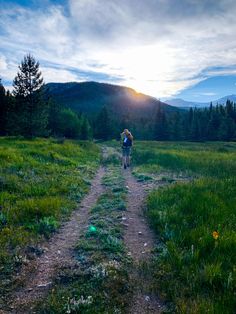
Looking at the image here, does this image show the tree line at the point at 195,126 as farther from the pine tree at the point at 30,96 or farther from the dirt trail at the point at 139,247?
the dirt trail at the point at 139,247

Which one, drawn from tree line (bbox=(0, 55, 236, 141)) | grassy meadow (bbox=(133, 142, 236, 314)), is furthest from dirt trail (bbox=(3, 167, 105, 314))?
tree line (bbox=(0, 55, 236, 141))

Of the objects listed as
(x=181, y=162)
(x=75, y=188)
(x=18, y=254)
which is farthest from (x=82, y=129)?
(x=18, y=254)

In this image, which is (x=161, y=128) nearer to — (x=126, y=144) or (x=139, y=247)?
(x=126, y=144)

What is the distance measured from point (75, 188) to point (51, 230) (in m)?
4.96

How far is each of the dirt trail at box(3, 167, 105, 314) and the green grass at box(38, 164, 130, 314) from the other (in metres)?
0.24

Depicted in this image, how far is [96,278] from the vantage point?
5.51 meters

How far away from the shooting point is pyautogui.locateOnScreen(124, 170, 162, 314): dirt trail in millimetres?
4922

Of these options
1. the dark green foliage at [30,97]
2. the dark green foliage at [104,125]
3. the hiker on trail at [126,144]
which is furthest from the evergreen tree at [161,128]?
the hiker on trail at [126,144]

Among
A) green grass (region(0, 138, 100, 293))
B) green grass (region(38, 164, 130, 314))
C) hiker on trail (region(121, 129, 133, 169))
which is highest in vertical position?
hiker on trail (region(121, 129, 133, 169))

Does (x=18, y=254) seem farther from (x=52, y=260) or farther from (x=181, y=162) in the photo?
(x=181, y=162)

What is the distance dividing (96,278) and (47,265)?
1365 millimetres

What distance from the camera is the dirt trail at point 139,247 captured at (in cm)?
492

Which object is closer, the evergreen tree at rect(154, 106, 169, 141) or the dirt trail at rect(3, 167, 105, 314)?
the dirt trail at rect(3, 167, 105, 314)

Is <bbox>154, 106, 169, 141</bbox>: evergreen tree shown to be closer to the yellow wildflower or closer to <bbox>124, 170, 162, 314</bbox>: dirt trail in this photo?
<bbox>124, 170, 162, 314</bbox>: dirt trail
